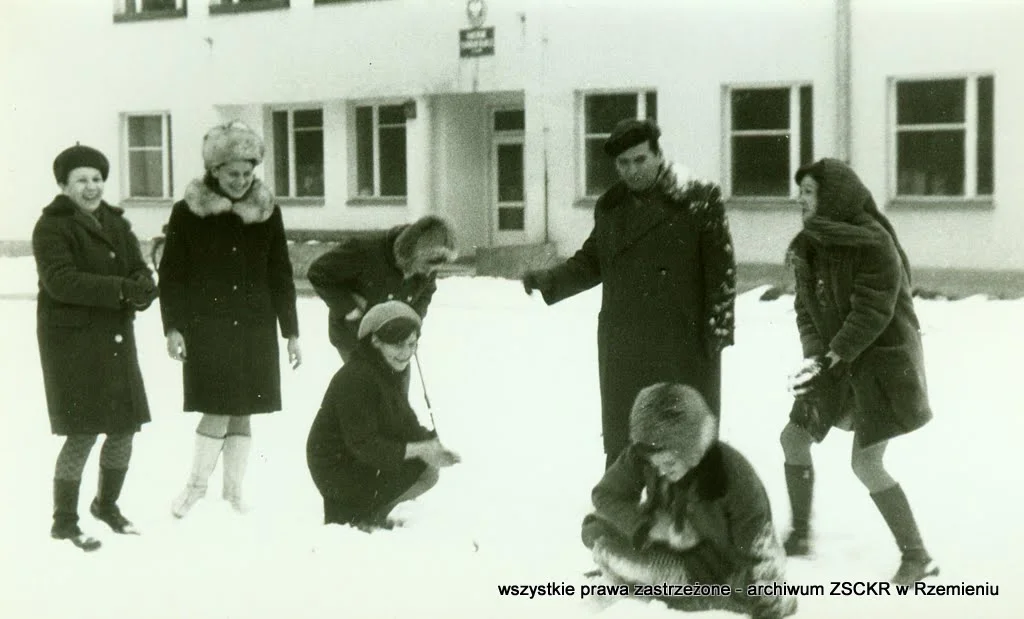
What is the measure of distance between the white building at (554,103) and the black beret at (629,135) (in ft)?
26.8

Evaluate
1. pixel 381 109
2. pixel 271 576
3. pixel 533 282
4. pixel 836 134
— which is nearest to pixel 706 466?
pixel 533 282

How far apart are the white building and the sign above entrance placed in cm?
12

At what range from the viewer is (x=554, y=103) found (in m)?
15.7

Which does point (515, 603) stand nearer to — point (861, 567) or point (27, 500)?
point (861, 567)

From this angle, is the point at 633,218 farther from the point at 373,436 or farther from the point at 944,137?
the point at 944,137

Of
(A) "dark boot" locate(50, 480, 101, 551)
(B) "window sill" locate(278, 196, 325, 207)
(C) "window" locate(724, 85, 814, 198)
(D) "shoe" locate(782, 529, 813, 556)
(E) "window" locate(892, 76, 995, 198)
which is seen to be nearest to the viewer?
(D) "shoe" locate(782, 529, 813, 556)

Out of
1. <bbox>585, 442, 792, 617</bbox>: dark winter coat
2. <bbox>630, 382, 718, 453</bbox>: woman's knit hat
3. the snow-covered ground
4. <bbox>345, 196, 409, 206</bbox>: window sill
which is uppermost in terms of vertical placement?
<bbox>345, 196, 409, 206</bbox>: window sill

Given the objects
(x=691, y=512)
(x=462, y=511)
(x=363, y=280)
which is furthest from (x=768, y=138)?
(x=691, y=512)

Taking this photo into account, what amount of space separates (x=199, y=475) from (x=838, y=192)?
2484 mm

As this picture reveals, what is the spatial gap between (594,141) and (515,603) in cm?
1187

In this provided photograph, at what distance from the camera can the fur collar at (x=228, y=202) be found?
527 cm

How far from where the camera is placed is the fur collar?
527 centimetres

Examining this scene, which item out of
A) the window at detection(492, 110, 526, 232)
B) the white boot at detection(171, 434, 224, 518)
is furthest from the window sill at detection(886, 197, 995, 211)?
the white boot at detection(171, 434, 224, 518)

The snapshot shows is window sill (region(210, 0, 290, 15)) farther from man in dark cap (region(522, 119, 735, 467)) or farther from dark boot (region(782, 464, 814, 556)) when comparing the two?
dark boot (region(782, 464, 814, 556))
